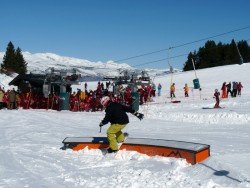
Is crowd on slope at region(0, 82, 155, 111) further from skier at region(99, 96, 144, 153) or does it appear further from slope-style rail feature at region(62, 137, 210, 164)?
skier at region(99, 96, 144, 153)

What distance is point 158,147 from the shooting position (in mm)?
10164

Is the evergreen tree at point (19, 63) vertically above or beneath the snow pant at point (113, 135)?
above

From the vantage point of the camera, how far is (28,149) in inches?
468

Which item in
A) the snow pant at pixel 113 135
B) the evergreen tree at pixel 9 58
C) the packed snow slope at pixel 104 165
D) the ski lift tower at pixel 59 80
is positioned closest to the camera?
the packed snow slope at pixel 104 165

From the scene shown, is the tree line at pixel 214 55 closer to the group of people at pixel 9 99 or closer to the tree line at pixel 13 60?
the tree line at pixel 13 60

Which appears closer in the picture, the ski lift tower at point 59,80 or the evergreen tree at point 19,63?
the ski lift tower at point 59,80

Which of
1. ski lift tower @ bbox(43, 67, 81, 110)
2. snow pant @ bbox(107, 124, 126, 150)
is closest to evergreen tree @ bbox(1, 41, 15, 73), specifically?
ski lift tower @ bbox(43, 67, 81, 110)

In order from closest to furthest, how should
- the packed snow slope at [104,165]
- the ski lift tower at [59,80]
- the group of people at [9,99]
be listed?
the packed snow slope at [104,165], the group of people at [9,99], the ski lift tower at [59,80]

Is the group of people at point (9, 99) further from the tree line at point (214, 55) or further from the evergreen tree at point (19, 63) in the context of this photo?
the tree line at point (214, 55)

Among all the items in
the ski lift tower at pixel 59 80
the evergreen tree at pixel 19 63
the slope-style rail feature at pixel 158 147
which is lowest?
the slope-style rail feature at pixel 158 147

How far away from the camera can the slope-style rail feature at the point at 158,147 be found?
29.9 ft

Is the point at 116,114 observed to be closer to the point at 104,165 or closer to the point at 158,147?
the point at 158,147

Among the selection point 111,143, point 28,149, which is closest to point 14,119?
point 28,149

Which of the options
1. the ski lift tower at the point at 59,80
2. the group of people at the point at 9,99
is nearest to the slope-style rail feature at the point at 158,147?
the group of people at the point at 9,99
